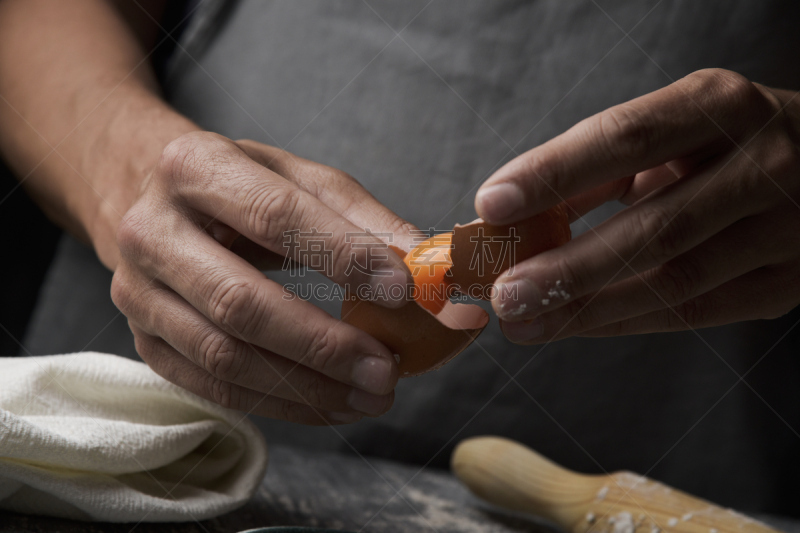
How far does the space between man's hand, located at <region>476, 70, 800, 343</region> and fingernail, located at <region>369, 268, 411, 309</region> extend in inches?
4.4

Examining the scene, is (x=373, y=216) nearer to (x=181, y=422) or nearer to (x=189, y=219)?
(x=189, y=219)

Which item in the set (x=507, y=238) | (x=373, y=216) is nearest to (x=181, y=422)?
(x=373, y=216)

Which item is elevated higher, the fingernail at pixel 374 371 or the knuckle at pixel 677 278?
the knuckle at pixel 677 278

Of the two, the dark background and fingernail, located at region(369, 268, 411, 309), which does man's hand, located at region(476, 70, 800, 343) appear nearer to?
fingernail, located at region(369, 268, 411, 309)

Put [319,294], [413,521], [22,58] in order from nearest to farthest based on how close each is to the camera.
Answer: [413,521] < [22,58] < [319,294]

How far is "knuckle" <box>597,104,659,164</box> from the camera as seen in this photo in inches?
24.0

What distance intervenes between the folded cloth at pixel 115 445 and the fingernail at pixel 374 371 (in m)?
0.26

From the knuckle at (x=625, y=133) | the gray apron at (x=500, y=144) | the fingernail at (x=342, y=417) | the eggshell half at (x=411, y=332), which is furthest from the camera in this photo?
the gray apron at (x=500, y=144)

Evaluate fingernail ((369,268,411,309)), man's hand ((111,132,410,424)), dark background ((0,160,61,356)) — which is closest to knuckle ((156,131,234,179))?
man's hand ((111,132,410,424))

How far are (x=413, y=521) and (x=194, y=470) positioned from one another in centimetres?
37

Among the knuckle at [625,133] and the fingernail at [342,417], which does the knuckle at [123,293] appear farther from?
the knuckle at [625,133]

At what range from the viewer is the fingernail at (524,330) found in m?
0.74

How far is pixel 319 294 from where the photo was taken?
141 centimetres

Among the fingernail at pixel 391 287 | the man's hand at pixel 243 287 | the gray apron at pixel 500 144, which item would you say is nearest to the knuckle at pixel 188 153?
the man's hand at pixel 243 287
